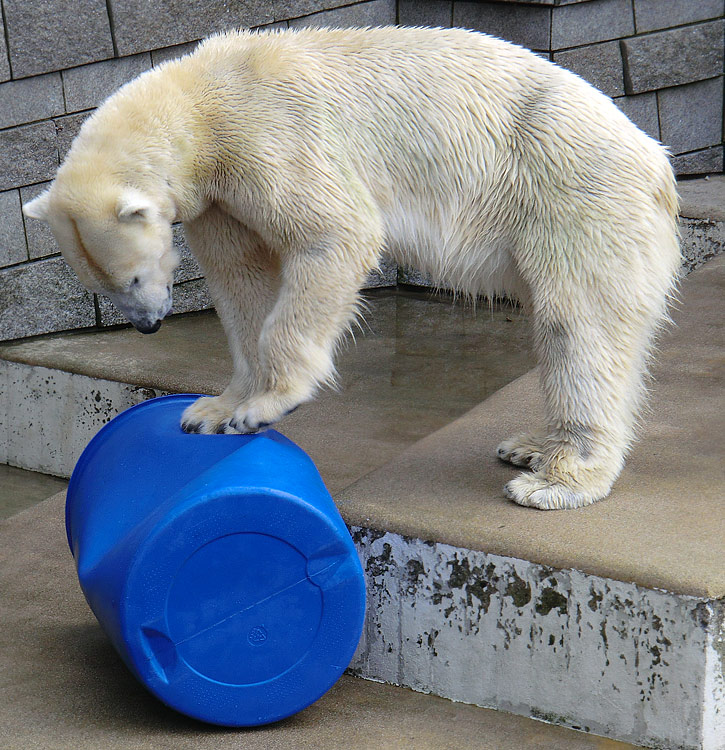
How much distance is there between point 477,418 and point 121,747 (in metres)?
1.32

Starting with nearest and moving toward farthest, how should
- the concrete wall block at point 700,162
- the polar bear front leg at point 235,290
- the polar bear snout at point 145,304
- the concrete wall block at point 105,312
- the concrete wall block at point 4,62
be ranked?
the polar bear snout at point 145,304
the polar bear front leg at point 235,290
the concrete wall block at point 4,62
the concrete wall block at point 105,312
the concrete wall block at point 700,162

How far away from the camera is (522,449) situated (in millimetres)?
2518

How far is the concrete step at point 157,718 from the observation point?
6.70 feet

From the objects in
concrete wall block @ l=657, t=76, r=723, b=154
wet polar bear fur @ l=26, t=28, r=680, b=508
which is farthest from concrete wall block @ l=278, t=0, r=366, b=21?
wet polar bear fur @ l=26, t=28, r=680, b=508

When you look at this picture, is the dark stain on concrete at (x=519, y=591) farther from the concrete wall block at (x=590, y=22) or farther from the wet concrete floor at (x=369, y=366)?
the concrete wall block at (x=590, y=22)

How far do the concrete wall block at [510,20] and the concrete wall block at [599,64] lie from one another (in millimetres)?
137

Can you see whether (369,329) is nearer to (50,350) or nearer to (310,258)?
(50,350)

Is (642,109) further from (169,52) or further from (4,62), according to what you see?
(4,62)

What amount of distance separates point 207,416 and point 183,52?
8.70 ft

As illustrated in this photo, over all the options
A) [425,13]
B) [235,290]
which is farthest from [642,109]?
[235,290]

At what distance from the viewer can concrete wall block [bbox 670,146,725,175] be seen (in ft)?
17.2

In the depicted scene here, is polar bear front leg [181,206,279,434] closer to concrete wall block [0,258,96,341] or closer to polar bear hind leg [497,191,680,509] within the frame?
polar bear hind leg [497,191,680,509]

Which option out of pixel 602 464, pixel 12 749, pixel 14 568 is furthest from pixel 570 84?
pixel 14 568

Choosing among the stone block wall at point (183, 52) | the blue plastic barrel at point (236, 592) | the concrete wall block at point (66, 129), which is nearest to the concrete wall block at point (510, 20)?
the stone block wall at point (183, 52)
